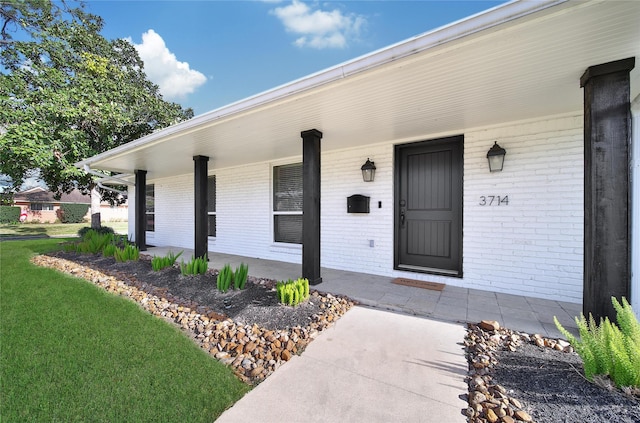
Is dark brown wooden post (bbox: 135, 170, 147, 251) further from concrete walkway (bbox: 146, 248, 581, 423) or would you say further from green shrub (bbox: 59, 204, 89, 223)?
green shrub (bbox: 59, 204, 89, 223)

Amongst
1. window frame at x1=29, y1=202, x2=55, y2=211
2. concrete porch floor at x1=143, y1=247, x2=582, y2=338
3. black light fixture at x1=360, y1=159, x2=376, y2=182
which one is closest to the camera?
concrete porch floor at x1=143, y1=247, x2=582, y2=338

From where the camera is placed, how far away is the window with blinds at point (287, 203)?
18.0 feet

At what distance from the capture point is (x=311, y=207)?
3650mm

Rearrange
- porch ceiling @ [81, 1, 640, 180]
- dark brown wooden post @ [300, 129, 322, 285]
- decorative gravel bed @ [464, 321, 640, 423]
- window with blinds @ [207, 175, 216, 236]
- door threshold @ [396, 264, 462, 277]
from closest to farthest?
decorative gravel bed @ [464, 321, 640, 423] → porch ceiling @ [81, 1, 640, 180] → dark brown wooden post @ [300, 129, 322, 285] → door threshold @ [396, 264, 462, 277] → window with blinds @ [207, 175, 216, 236]

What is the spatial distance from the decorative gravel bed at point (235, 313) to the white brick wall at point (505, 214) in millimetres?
1643

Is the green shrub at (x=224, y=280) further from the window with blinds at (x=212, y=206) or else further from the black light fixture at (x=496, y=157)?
the window with blinds at (x=212, y=206)

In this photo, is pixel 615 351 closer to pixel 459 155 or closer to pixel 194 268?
pixel 459 155

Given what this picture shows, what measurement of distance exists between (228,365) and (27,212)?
111ft

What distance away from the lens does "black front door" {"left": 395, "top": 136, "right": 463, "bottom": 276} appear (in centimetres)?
391

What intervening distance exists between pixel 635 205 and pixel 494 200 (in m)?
1.35

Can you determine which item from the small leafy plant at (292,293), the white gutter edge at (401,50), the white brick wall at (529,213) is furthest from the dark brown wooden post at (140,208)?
the white brick wall at (529,213)

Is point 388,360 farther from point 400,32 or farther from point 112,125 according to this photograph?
point 112,125

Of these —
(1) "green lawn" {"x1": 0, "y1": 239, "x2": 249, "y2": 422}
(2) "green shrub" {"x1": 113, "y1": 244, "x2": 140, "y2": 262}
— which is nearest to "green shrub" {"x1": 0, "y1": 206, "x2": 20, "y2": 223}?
(2) "green shrub" {"x1": 113, "y1": 244, "x2": 140, "y2": 262}

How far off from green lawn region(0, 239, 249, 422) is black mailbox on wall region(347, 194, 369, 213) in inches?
123
